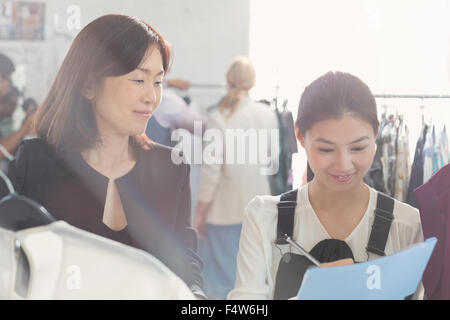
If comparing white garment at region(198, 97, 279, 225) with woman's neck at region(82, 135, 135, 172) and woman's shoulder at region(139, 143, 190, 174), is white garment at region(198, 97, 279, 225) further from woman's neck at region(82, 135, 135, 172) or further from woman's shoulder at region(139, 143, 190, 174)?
woman's neck at region(82, 135, 135, 172)

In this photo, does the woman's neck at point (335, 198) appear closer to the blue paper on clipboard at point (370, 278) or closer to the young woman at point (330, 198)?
the young woman at point (330, 198)

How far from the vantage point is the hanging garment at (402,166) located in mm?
1276

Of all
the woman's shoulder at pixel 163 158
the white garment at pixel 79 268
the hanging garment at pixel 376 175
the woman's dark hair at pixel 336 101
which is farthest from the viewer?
the hanging garment at pixel 376 175

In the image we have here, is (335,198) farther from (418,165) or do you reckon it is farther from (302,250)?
(418,165)

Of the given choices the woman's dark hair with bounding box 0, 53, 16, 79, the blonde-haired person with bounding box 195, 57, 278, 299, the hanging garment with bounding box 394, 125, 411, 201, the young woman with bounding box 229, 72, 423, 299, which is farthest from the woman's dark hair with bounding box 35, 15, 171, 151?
the hanging garment with bounding box 394, 125, 411, 201

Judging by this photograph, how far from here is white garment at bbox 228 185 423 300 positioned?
104 centimetres

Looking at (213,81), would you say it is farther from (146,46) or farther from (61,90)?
(61,90)

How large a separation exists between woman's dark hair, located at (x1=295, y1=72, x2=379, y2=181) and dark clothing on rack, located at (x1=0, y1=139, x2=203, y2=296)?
12.2 inches

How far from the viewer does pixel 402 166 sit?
138 cm

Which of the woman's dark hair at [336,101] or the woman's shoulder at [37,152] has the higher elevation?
the woman's dark hair at [336,101]

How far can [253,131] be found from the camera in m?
1.26

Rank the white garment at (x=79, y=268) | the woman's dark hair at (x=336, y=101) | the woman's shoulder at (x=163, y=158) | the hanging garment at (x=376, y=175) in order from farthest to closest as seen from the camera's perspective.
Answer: the hanging garment at (x=376, y=175), the woman's shoulder at (x=163, y=158), the woman's dark hair at (x=336, y=101), the white garment at (x=79, y=268)

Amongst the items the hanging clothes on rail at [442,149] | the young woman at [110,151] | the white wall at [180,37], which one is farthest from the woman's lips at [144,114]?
the hanging clothes on rail at [442,149]

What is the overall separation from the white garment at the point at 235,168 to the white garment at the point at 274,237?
13 cm
